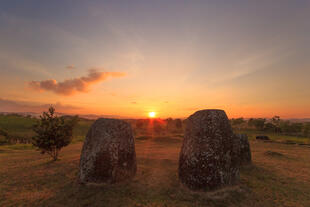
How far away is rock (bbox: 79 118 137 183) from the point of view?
25.7ft

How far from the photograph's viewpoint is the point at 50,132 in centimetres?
1272

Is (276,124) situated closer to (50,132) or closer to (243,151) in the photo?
(243,151)

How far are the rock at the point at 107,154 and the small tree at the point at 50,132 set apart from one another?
6.73m

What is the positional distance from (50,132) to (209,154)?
13608 millimetres

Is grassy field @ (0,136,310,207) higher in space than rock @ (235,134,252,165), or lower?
lower

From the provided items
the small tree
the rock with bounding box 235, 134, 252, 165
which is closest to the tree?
the rock with bounding box 235, 134, 252, 165

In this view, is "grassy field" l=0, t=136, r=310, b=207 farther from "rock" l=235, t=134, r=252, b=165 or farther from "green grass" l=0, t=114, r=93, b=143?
"green grass" l=0, t=114, r=93, b=143

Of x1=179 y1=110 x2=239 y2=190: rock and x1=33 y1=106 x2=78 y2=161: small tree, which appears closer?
x1=179 y1=110 x2=239 y2=190: rock

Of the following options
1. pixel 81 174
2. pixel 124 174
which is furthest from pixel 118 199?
pixel 81 174

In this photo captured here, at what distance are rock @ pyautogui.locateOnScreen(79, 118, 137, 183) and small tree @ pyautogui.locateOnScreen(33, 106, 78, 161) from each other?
673 centimetres

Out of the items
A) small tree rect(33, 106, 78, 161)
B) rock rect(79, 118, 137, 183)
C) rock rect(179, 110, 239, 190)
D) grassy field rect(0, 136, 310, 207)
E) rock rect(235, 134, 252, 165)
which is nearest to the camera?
grassy field rect(0, 136, 310, 207)

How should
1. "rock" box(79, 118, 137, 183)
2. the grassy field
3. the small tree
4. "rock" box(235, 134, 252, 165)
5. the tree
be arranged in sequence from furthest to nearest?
A: 1. the tree
2. the small tree
3. "rock" box(235, 134, 252, 165)
4. "rock" box(79, 118, 137, 183)
5. the grassy field

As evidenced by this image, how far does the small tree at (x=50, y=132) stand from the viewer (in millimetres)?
Result: 12570

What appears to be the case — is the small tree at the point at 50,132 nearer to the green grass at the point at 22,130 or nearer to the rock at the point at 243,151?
the rock at the point at 243,151
